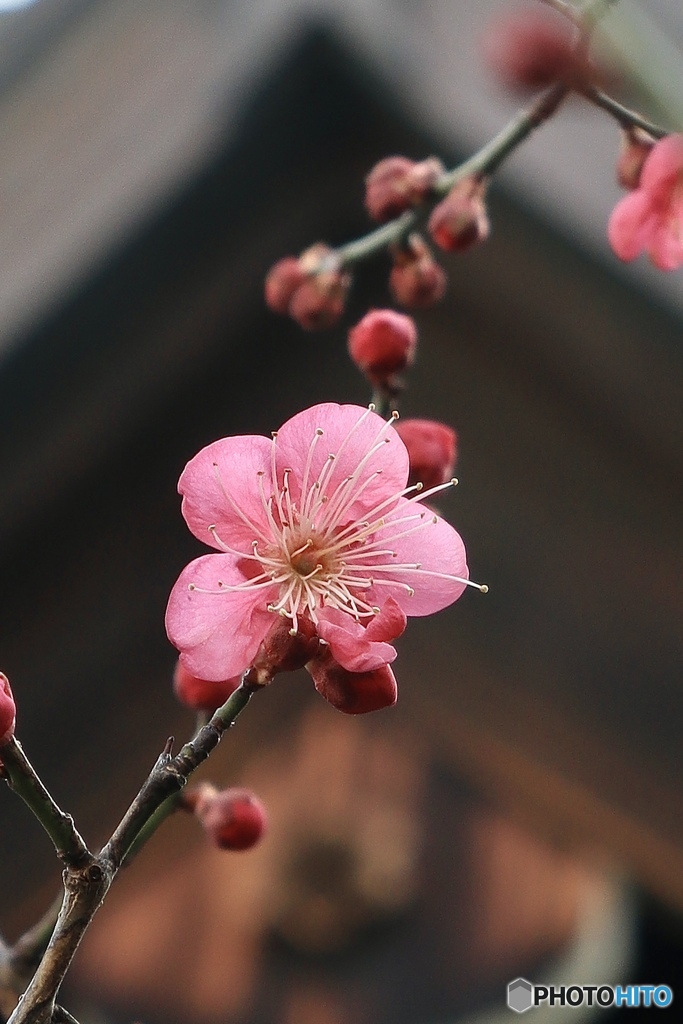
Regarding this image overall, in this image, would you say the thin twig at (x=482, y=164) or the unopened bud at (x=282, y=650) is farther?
the thin twig at (x=482, y=164)

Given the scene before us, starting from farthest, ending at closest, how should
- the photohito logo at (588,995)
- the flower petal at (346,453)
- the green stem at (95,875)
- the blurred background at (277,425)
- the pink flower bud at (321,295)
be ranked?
the blurred background at (277,425), the photohito logo at (588,995), the pink flower bud at (321,295), the flower petal at (346,453), the green stem at (95,875)

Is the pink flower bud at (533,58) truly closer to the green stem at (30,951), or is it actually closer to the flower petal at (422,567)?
the flower petal at (422,567)

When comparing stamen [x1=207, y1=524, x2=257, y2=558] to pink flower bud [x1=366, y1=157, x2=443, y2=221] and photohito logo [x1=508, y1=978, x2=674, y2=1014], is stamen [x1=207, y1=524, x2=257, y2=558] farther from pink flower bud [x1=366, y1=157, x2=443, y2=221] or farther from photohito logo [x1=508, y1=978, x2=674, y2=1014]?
photohito logo [x1=508, y1=978, x2=674, y2=1014]

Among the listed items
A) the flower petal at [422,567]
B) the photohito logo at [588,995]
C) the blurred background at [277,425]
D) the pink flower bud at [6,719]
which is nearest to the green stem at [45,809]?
the pink flower bud at [6,719]

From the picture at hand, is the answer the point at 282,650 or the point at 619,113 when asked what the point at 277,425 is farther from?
the point at 282,650

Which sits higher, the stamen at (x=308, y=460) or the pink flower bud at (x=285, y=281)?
the pink flower bud at (x=285, y=281)

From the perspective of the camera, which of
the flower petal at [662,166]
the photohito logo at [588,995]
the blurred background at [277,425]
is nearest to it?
the flower petal at [662,166]

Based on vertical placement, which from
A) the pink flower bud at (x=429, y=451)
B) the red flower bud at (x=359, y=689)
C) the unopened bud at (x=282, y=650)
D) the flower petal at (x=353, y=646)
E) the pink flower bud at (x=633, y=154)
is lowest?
the red flower bud at (x=359, y=689)

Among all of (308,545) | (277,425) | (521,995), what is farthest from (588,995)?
(308,545)
